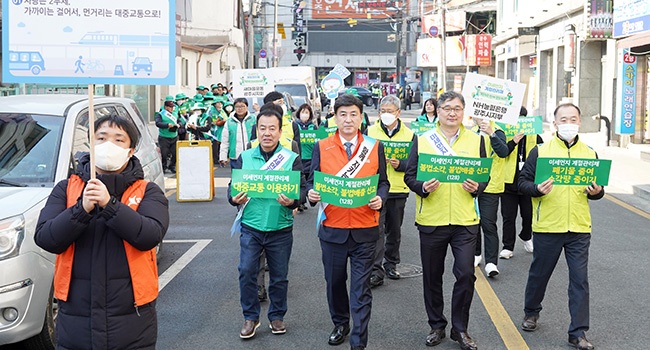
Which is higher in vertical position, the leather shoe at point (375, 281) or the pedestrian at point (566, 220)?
the pedestrian at point (566, 220)

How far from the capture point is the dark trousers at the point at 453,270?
19.7ft

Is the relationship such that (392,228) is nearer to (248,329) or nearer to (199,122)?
(248,329)

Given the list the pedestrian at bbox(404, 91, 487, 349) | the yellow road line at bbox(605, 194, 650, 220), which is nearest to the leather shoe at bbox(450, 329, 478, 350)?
the pedestrian at bbox(404, 91, 487, 349)

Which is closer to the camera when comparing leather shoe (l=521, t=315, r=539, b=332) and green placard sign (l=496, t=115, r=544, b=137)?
leather shoe (l=521, t=315, r=539, b=332)

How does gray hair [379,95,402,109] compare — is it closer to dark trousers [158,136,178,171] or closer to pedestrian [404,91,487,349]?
pedestrian [404,91,487,349]

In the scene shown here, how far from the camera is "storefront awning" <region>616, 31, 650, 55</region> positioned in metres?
20.7

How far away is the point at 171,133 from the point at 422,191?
13238 millimetres

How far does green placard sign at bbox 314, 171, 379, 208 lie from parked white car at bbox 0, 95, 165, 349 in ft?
5.72

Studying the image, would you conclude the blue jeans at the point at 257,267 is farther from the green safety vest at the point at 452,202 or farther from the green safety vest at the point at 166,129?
the green safety vest at the point at 166,129

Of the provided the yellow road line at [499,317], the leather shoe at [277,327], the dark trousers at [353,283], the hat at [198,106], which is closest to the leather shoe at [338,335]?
the dark trousers at [353,283]

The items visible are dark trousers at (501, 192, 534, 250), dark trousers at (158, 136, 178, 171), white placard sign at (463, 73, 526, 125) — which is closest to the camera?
white placard sign at (463, 73, 526, 125)

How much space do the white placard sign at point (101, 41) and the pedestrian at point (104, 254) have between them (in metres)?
0.62

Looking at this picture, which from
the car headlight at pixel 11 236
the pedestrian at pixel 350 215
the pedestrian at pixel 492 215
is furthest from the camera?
the pedestrian at pixel 492 215

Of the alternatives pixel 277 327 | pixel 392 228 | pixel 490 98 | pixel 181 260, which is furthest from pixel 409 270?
pixel 277 327
